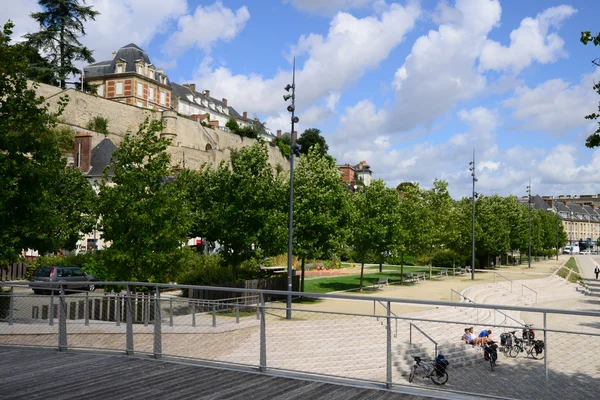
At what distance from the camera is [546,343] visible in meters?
6.77

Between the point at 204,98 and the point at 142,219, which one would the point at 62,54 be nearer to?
the point at 142,219

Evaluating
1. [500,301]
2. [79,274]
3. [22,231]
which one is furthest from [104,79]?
[22,231]

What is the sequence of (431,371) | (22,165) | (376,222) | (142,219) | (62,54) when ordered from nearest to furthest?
(431,371) → (22,165) → (142,219) → (376,222) → (62,54)

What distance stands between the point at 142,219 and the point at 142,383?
501 inches

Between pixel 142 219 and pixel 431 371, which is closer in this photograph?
pixel 431 371

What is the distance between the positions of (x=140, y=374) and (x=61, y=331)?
258 cm


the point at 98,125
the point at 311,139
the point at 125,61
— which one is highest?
the point at 125,61

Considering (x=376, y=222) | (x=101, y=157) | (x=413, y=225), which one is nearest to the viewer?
(x=376, y=222)

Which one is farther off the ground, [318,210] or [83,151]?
[83,151]

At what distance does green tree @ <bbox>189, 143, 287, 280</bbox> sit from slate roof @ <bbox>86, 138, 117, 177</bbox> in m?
32.2

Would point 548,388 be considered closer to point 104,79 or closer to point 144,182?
point 144,182

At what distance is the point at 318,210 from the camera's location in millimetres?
29875

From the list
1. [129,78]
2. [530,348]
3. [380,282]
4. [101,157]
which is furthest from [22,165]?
[129,78]

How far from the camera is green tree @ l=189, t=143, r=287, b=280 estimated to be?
25.4m
